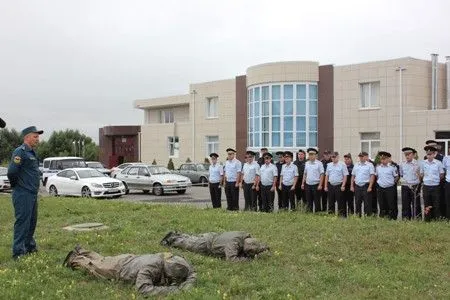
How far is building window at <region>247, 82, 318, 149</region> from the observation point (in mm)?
38500

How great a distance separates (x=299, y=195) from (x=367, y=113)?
70.8 ft

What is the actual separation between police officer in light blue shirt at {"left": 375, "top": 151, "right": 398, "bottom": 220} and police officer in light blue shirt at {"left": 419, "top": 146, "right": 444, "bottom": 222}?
2.67 feet

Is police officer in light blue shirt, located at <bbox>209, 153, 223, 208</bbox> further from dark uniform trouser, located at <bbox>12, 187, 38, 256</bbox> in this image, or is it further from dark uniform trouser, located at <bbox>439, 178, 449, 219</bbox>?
dark uniform trouser, located at <bbox>12, 187, 38, 256</bbox>

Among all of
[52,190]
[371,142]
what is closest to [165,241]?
[52,190]

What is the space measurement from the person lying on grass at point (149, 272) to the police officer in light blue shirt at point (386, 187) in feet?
24.6

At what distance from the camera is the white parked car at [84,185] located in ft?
78.1

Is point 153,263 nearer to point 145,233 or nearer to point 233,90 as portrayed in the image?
point 145,233

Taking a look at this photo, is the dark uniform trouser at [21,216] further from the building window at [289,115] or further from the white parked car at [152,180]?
the building window at [289,115]

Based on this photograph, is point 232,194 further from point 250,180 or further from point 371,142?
point 371,142

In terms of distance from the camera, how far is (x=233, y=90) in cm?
4369

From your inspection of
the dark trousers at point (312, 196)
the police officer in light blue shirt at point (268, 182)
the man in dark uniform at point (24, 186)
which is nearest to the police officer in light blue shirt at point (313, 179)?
the dark trousers at point (312, 196)

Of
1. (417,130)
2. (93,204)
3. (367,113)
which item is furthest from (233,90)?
(93,204)

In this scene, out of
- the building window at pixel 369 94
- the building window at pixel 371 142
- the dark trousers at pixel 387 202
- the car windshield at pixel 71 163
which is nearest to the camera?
the dark trousers at pixel 387 202

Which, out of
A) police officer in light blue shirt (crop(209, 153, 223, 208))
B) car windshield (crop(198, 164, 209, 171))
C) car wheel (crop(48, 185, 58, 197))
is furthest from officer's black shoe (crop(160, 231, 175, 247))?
car windshield (crop(198, 164, 209, 171))
